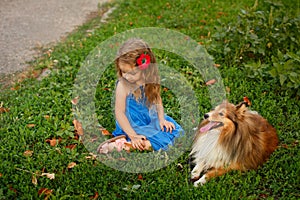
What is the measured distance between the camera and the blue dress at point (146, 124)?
11.6 ft

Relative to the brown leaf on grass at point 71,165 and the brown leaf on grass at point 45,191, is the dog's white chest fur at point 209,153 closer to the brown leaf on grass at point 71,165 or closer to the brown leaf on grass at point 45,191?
the brown leaf on grass at point 71,165

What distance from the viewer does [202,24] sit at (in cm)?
641

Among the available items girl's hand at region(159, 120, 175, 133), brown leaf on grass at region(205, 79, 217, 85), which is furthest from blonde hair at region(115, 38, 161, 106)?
brown leaf on grass at region(205, 79, 217, 85)

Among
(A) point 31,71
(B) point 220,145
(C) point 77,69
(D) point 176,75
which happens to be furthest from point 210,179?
(A) point 31,71

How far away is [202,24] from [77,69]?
2.42 metres

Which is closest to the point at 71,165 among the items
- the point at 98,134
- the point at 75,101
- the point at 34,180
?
the point at 34,180

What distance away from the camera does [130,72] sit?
3357 millimetres

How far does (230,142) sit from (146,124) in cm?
92

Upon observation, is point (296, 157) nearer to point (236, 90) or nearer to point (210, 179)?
point (210, 179)

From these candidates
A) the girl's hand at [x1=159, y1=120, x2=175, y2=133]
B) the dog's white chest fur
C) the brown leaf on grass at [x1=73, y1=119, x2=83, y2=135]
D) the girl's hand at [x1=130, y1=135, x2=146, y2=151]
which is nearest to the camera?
the dog's white chest fur

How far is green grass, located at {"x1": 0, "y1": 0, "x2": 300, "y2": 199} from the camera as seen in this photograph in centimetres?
313

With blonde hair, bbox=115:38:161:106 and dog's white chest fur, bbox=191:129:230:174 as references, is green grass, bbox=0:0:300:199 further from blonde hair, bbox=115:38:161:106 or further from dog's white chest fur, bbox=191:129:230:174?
blonde hair, bbox=115:38:161:106

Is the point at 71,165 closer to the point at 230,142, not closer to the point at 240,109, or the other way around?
the point at 230,142

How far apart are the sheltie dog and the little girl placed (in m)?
0.40
